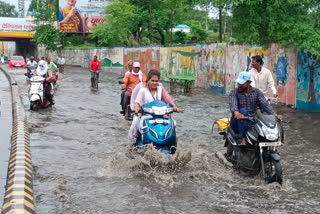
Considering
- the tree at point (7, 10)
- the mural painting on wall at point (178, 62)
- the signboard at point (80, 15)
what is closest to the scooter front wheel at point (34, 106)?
the mural painting on wall at point (178, 62)

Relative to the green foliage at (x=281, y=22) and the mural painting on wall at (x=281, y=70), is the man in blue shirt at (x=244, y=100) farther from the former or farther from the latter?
the mural painting on wall at (x=281, y=70)

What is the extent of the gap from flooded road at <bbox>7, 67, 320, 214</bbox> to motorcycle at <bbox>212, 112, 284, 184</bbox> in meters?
0.16

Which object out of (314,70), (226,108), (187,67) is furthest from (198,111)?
(187,67)

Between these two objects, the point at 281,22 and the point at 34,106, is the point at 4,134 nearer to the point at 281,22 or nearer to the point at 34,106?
the point at 34,106

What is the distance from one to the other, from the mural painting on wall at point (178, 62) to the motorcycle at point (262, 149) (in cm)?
1654

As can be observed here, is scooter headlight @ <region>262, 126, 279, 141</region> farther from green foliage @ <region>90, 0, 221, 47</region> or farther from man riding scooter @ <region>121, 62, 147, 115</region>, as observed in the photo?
green foliage @ <region>90, 0, 221, 47</region>

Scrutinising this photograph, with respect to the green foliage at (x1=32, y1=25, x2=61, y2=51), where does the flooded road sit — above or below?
below

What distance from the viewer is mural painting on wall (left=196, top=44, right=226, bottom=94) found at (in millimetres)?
21641

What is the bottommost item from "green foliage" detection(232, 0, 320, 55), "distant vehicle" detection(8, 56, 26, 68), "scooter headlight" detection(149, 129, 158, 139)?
"scooter headlight" detection(149, 129, 158, 139)

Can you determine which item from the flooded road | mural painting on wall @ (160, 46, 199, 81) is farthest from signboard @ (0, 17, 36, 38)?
the flooded road

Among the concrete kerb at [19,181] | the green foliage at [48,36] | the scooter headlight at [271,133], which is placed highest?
the green foliage at [48,36]

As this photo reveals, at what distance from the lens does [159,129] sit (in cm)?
685

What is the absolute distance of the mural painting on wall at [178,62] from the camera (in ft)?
82.9

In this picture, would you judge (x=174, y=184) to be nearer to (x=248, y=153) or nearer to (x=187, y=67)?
(x=248, y=153)
